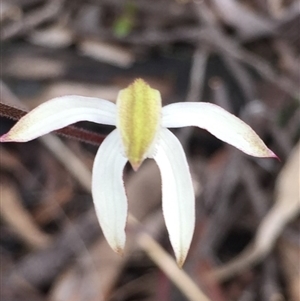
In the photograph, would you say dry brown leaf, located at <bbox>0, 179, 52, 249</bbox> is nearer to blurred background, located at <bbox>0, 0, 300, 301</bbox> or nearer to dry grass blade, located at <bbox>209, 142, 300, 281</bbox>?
blurred background, located at <bbox>0, 0, 300, 301</bbox>

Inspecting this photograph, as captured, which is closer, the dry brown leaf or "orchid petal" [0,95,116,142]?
"orchid petal" [0,95,116,142]

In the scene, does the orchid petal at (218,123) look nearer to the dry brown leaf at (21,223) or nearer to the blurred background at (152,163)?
the blurred background at (152,163)

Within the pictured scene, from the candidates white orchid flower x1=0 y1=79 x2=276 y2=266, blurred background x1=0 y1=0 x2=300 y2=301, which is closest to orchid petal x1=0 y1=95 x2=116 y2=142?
white orchid flower x1=0 y1=79 x2=276 y2=266

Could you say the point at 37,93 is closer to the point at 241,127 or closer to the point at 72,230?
the point at 72,230

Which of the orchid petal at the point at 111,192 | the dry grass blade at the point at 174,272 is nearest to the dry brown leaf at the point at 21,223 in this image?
the dry grass blade at the point at 174,272

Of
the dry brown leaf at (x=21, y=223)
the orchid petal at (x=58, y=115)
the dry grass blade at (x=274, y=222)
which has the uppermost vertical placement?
→ the dry brown leaf at (x=21, y=223)

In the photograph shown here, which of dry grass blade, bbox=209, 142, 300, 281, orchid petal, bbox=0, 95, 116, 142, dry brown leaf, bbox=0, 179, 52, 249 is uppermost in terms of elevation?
dry brown leaf, bbox=0, 179, 52, 249

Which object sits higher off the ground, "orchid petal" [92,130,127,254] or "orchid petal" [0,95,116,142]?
"orchid petal" [0,95,116,142]
